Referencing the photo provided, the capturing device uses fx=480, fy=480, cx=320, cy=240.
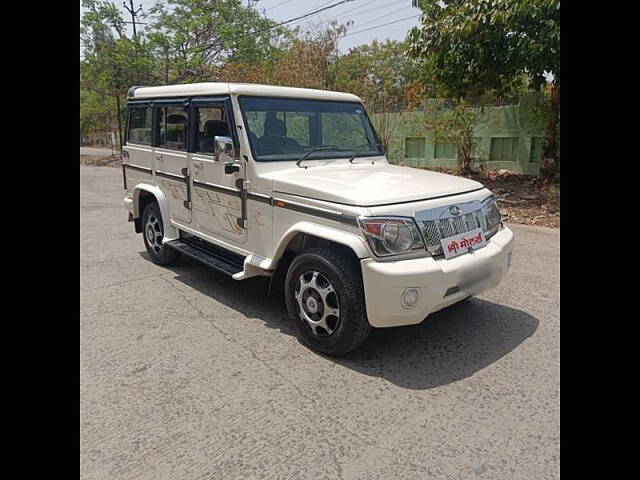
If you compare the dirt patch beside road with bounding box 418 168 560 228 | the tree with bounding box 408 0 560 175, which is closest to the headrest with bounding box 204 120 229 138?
the dirt patch beside road with bounding box 418 168 560 228

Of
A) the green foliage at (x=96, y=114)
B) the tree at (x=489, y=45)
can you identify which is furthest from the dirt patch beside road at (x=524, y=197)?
the green foliage at (x=96, y=114)

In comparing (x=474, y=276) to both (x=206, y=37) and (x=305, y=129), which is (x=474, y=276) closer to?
(x=305, y=129)

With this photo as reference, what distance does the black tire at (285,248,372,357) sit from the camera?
3377 mm

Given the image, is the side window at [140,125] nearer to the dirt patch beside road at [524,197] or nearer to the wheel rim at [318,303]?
the wheel rim at [318,303]

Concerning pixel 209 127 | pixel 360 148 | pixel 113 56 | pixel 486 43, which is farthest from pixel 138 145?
pixel 113 56

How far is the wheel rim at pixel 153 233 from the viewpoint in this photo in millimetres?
6000

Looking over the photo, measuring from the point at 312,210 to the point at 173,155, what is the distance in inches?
95.8

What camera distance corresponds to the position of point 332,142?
192 inches

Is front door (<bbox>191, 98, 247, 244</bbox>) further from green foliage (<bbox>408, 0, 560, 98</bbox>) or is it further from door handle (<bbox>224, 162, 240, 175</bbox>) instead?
green foliage (<bbox>408, 0, 560, 98</bbox>)

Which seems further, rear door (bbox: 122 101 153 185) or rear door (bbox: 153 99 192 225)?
rear door (bbox: 122 101 153 185)

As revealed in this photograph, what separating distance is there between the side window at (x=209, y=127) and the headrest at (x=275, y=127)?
0.35 metres

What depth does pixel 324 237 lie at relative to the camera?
137 inches

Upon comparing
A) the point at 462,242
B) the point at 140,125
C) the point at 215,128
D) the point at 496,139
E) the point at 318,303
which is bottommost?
the point at 318,303
